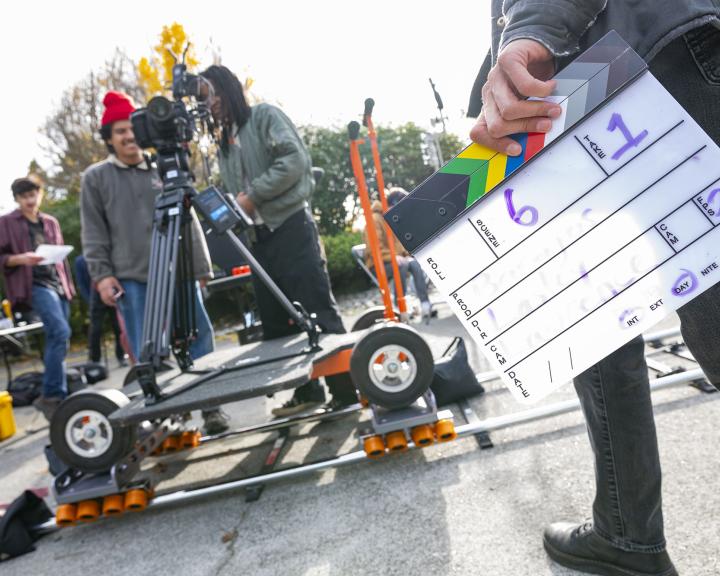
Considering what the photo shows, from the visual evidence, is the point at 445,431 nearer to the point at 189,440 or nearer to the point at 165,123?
the point at 189,440

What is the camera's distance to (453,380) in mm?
3045

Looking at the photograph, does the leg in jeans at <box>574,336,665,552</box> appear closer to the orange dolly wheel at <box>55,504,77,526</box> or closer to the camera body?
the orange dolly wheel at <box>55,504,77,526</box>

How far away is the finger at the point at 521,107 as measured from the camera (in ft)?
2.86

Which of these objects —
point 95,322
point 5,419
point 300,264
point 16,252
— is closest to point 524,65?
point 300,264

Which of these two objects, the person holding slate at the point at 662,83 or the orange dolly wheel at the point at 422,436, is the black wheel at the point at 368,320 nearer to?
the orange dolly wheel at the point at 422,436

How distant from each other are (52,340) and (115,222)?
181cm

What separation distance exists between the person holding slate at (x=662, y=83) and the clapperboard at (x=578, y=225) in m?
0.06

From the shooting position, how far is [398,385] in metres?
2.36

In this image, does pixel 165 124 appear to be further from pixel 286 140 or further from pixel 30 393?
pixel 30 393

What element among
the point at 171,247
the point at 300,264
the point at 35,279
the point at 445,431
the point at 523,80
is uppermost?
the point at 35,279

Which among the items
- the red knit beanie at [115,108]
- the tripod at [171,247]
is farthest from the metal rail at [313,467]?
the red knit beanie at [115,108]

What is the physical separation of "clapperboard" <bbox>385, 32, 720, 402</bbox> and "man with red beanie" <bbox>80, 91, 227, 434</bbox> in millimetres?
2643

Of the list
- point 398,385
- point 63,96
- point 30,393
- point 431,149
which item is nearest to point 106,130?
point 398,385

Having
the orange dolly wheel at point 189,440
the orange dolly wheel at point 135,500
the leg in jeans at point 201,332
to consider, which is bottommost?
the orange dolly wheel at point 135,500
